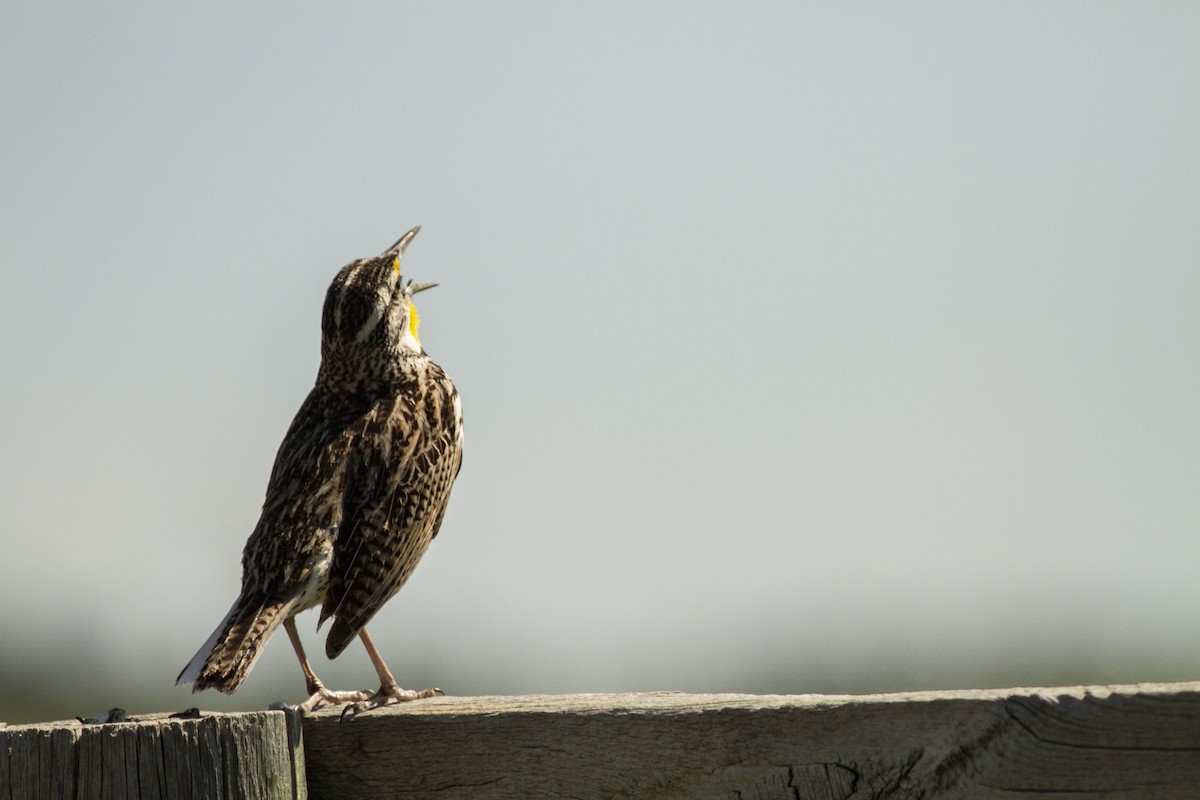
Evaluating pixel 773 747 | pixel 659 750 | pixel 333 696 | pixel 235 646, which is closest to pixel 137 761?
pixel 659 750

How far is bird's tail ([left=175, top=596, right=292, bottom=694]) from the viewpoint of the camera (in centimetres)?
534

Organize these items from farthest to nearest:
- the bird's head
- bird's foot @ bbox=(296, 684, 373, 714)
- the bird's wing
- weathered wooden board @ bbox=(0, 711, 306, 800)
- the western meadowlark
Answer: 1. the bird's head
2. the bird's wing
3. the western meadowlark
4. bird's foot @ bbox=(296, 684, 373, 714)
5. weathered wooden board @ bbox=(0, 711, 306, 800)

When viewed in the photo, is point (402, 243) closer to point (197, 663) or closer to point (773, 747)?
point (197, 663)

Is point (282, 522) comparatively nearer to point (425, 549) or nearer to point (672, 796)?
point (425, 549)

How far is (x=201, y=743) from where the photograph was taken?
12.2 feet

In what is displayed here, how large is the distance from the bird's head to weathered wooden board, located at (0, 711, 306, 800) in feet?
12.3

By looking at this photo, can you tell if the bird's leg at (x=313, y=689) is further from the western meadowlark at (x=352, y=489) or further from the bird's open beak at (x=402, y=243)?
the bird's open beak at (x=402, y=243)

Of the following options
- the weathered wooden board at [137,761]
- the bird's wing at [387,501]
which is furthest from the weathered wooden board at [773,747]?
the bird's wing at [387,501]

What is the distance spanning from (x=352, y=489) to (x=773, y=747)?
3593 mm

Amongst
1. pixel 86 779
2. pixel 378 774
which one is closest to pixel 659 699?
pixel 378 774

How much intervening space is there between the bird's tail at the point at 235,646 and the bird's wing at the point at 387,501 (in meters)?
0.35

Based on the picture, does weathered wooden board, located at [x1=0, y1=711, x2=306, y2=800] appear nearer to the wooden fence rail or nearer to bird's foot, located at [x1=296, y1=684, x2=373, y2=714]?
the wooden fence rail

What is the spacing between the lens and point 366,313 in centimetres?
732

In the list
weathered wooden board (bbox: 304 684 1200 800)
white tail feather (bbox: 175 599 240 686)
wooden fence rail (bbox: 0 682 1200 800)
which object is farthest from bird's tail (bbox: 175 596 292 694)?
weathered wooden board (bbox: 304 684 1200 800)
